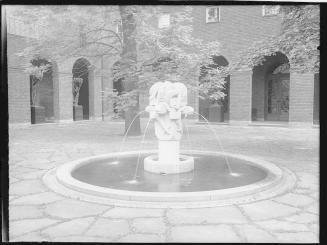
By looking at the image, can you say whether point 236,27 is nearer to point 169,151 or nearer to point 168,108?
point 168,108

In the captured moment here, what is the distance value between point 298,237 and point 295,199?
1.35 metres

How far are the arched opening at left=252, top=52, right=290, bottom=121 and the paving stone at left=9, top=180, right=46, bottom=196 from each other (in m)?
16.3

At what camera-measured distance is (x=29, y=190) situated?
5367 millimetres

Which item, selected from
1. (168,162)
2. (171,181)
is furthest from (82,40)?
(171,181)

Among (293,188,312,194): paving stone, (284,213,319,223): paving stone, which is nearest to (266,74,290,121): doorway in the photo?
(293,188,312,194): paving stone

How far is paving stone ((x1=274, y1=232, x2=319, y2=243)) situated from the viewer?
3.57 metres

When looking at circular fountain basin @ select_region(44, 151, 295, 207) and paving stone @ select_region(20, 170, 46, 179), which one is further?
paving stone @ select_region(20, 170, 46, 179)

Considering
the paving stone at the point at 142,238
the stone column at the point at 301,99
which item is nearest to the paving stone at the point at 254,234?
the paving stone at the point at 142,238

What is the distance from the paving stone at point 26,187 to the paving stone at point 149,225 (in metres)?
2.14

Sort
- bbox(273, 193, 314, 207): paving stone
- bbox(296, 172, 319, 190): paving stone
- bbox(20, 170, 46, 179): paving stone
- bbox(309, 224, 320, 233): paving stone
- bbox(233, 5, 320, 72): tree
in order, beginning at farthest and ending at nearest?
bbox(233, 5, 320, 72): tree
bbox(20, 170, 46, 179): paving stone
bbox(296, 172, 319, 190): paving stone
bbox(273, 193, 314, 207): paving stone
bbox(309, 224, 320, 233): paving stone

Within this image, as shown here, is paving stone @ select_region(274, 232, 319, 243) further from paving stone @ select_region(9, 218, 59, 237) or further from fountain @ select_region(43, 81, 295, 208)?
paving stone @ select_region(9, 218, 59, 237)

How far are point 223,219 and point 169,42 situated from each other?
920cm

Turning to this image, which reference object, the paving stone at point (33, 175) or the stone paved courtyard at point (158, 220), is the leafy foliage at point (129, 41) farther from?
the stone paved courtyard at point (158, 220)

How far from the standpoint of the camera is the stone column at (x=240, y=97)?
17828 millimetres
